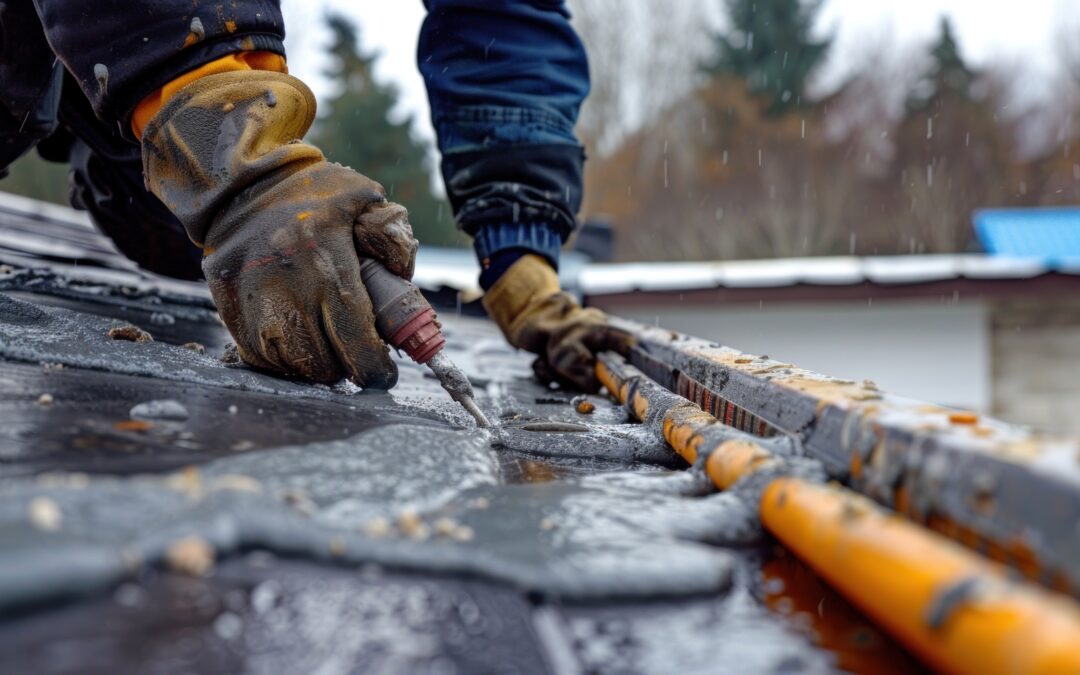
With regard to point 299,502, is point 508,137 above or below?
above

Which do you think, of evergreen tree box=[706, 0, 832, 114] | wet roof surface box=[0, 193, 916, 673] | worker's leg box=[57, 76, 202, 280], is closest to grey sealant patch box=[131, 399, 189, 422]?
wet roof surface box=[0, 193, 916, 673]

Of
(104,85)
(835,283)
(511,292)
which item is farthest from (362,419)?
(835,283)

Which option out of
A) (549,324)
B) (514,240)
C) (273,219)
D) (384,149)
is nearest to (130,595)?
(273,219)

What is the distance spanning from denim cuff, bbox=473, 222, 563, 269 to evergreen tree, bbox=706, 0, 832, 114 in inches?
750

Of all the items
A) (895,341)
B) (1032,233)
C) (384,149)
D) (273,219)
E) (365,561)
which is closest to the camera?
(365,561)

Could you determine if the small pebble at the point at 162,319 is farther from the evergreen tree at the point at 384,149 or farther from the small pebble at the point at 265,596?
the evergreen tree at the point at 384,149

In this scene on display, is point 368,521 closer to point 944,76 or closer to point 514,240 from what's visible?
point 514,240

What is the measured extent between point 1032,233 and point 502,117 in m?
6.91

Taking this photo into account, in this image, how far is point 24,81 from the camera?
90.3 inches

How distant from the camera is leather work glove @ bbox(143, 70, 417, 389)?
1.44 m

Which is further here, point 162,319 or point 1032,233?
point 1032,233

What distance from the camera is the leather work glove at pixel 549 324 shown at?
2.25 meters

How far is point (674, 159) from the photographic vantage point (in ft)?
65.5

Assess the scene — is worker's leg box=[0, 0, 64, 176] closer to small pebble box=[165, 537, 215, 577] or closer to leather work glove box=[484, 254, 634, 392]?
leather work glove box=[484, 254, 634, 392]
